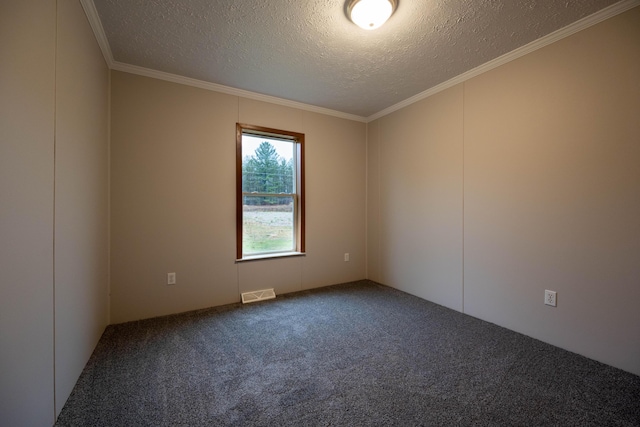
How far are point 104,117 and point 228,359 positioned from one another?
7.81 ft

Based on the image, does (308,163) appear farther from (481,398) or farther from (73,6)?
(481,398)

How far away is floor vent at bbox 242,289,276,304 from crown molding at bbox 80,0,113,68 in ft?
8.92

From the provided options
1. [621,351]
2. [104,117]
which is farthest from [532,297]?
[104,117]

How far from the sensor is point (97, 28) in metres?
2.04

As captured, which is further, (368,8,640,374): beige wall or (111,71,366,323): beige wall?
(111,71,366,323): beige wall

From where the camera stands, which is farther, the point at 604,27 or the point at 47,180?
the point at 604,27

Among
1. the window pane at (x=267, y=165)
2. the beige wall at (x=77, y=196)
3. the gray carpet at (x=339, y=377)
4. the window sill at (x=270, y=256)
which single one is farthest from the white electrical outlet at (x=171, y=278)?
the window pane at (x=267, y=165)

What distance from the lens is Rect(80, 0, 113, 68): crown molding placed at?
1825mm

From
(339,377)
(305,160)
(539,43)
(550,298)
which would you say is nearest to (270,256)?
(305,160)

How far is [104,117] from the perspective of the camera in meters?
2.43

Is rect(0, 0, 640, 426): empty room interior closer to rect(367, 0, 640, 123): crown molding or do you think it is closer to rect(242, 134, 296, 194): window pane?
rect(367, 0, 640, 123): crown molding

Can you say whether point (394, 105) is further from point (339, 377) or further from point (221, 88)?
point (339, 377)

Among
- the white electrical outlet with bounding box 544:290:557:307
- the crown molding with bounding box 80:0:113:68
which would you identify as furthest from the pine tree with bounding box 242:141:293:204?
the white electrical outlet with bounding box 544:290:557:307

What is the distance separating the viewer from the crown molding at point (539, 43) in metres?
1.85
